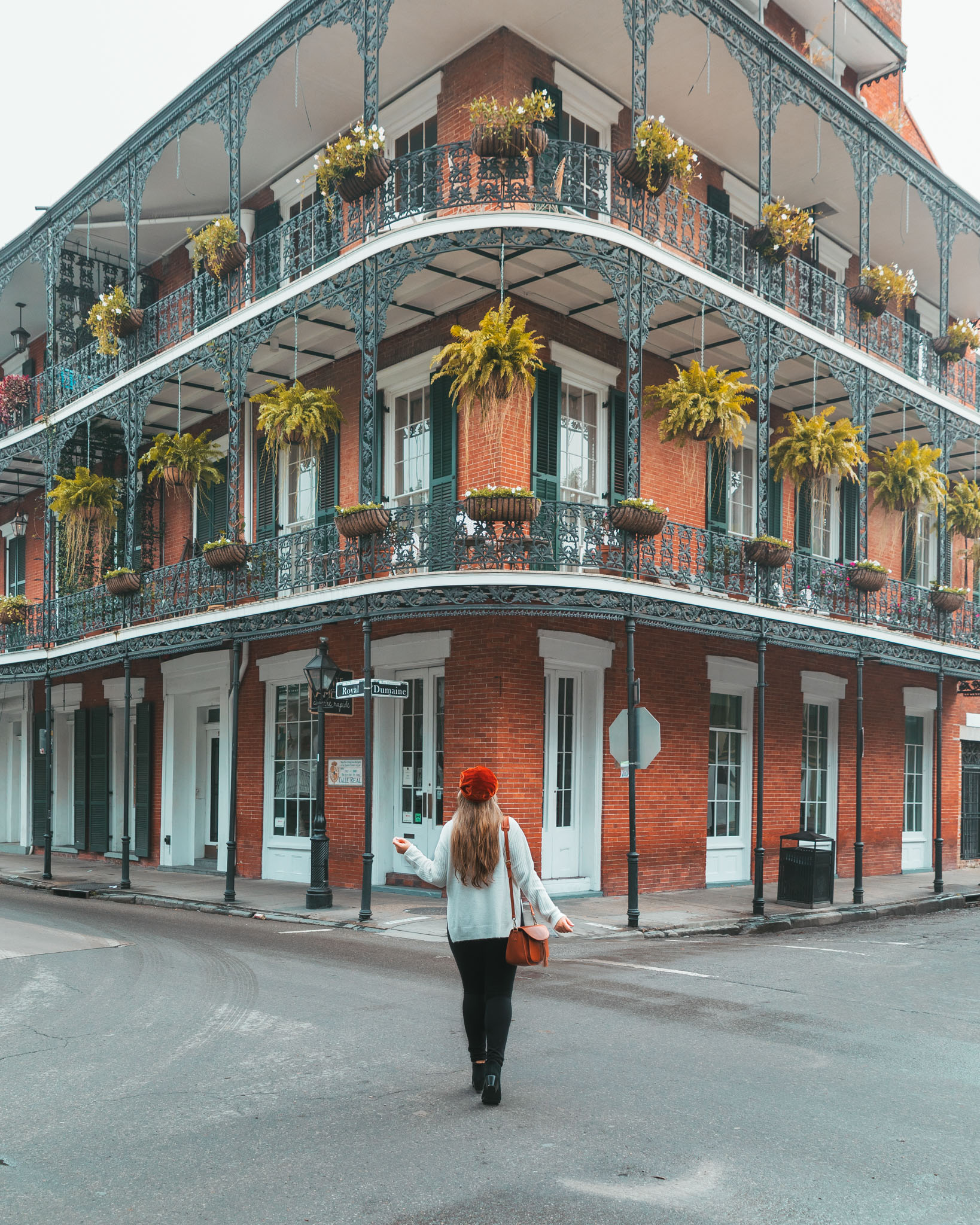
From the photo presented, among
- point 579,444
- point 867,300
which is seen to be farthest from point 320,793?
point 867,300

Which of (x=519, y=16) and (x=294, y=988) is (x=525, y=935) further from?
(x=519, y=16)

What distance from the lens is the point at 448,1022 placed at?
23.6 feet

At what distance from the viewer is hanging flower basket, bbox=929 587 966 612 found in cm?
1747

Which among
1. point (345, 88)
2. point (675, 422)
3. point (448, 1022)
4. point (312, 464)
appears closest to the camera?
point (448, 1022)

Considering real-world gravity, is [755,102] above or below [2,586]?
above

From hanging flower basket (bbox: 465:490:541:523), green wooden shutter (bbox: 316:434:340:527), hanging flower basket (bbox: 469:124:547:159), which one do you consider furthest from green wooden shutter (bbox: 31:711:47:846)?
hanging flower basket (bbox: 469:124:547:159)

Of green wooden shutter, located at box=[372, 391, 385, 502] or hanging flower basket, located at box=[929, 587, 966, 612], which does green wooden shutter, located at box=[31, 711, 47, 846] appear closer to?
green wooden shutter, located at box=[372, 391, 385, 502]

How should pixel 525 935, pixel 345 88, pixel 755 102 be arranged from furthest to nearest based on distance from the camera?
pixel 345 88
pixel 755 102
pixel 525 935

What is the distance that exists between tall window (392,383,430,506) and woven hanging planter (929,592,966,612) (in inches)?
324

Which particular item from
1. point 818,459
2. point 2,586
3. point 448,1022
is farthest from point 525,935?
point 2,586

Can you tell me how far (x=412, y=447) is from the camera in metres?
14.9

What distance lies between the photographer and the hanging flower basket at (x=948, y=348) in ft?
60.8

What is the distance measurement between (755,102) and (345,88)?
5313mm

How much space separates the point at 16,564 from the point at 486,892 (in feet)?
70.2
